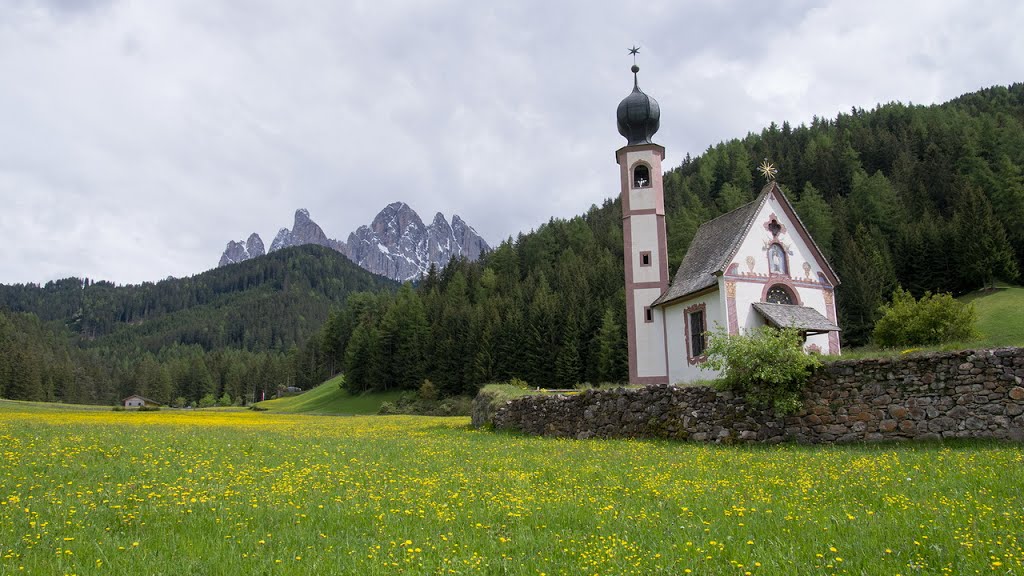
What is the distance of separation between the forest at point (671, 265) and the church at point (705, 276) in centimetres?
3558

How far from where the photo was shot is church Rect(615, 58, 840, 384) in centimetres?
3073

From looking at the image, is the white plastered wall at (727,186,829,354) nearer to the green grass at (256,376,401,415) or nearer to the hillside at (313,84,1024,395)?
the hillside at (313,84,1024,395)

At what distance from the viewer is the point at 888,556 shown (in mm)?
6895

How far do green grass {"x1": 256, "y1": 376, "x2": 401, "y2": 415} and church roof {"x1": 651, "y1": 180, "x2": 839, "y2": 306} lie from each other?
59.6 metres

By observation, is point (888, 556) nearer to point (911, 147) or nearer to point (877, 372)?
point (877, 372)

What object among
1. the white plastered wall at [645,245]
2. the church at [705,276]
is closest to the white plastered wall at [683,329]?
the church at [705,276]

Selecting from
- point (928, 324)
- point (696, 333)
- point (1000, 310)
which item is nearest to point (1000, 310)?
point (1000, 310)

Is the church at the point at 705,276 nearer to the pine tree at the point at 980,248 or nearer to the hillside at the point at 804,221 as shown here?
the hillside at the point at 804,221

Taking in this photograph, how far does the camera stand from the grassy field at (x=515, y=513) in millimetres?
6941

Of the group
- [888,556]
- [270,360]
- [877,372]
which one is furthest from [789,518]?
[270,360]

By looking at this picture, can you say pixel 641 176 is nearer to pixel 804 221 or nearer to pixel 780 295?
pixel 780 295

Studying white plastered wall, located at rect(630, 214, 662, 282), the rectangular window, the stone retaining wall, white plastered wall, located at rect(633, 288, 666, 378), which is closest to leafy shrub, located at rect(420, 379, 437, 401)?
white plastered wall, located at rect(633, 288, 666, 378)

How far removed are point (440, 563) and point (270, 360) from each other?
16015 centimetres

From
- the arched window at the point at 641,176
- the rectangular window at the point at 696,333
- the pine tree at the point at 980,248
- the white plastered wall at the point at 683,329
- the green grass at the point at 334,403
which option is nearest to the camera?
the white plastered wall at the point at 683,329
